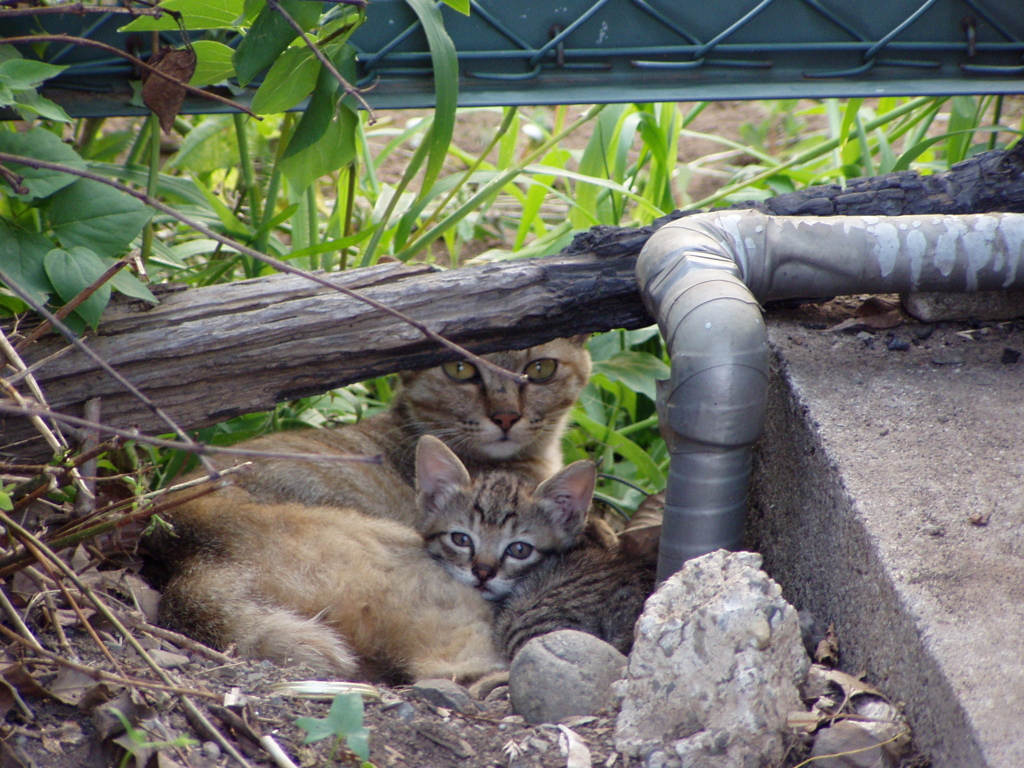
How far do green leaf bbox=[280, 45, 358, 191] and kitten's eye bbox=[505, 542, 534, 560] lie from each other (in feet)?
4.27

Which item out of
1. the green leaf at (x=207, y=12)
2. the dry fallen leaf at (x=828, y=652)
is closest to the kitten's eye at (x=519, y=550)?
the dry fallen leaf at (x=828, y=652)

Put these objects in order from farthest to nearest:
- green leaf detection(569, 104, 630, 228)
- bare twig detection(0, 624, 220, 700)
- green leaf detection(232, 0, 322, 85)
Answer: green leaf detection(569, 104, 630, 228) → green leaf detection(232, 0, 322, 85) → bare twig detection(0, 624, 220, 700)

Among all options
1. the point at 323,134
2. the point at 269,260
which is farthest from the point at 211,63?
the point at 269,260

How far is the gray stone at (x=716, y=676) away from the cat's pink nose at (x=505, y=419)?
5.29 ft

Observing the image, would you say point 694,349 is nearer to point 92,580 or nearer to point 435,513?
point 435,513

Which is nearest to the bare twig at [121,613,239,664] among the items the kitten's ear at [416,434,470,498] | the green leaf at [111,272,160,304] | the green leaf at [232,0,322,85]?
the green leaf at [111,272,160,304]

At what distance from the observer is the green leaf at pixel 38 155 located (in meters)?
2.23

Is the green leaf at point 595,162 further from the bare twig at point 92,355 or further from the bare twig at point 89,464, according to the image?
the bare twig at point 92,355

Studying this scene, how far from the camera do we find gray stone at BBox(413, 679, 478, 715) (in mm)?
2062

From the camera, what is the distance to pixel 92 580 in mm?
2365

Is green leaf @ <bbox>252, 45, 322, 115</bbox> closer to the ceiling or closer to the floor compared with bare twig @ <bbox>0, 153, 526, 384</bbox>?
closer to the ceiling

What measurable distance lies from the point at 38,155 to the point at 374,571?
1.39 metres

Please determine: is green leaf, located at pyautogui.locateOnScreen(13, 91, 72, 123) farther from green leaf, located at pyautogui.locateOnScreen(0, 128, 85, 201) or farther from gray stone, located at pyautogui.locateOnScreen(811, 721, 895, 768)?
gray stone, located at pyautogui.locateOnScreen(811, 721, 895, 768)

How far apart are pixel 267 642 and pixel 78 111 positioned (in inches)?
67.7
